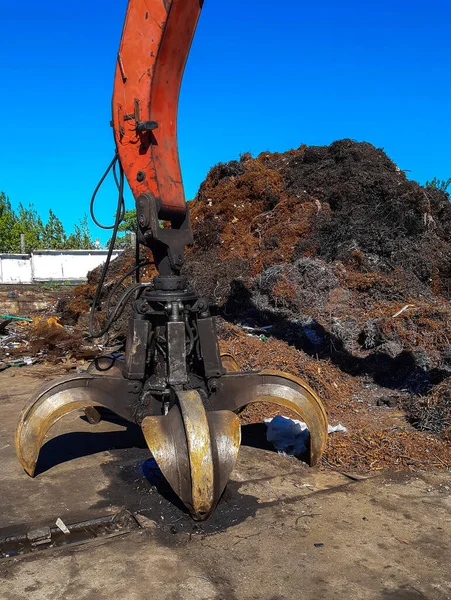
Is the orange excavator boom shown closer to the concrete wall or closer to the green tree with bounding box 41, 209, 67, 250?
the concrete wall

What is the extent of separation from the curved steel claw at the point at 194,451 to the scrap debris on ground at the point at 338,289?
4.33 ft

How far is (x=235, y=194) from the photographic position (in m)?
11.4

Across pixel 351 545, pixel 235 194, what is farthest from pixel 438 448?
pixel 235 194

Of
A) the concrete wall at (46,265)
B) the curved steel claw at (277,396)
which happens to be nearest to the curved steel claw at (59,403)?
the curved steel claw at (277,396)

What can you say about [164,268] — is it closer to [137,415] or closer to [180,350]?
[180,350]

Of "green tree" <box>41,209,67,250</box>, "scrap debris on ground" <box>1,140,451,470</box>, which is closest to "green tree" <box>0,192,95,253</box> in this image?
"green tree" <box>41,209,67,250</box>

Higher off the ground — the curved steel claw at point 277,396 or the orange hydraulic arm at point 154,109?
the orange hydraulic arm at point 154,109

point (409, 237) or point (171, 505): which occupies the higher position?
point (409, 237)

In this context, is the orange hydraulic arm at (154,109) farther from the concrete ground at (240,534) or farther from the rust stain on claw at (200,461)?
the concrete ground at (240,534)

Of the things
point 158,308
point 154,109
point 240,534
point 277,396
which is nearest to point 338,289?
point 277,396

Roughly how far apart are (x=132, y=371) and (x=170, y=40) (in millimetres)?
2288

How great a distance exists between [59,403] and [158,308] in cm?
96

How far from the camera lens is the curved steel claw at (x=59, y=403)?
143 inches

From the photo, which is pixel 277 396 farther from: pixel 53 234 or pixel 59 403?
pixel 53 234
